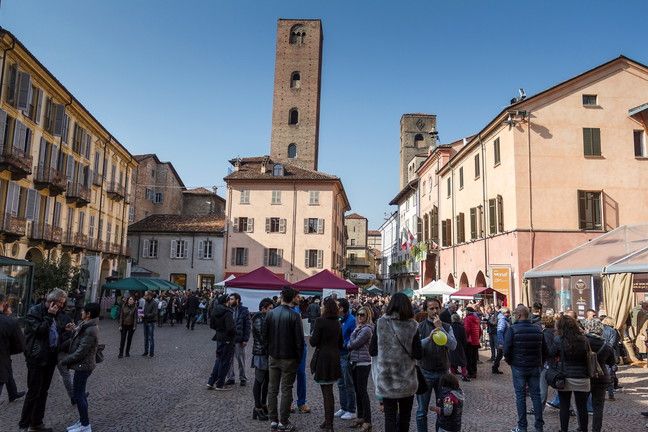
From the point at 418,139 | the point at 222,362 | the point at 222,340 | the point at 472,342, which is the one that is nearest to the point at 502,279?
the point at 472,342

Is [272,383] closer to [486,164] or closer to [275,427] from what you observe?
[275,427]

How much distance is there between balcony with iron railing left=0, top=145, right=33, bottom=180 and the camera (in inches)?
934

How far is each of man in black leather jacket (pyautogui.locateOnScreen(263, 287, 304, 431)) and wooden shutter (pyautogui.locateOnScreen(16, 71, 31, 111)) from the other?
76.0 ft

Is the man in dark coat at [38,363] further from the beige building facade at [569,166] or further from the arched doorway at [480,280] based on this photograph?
the arched doorway at [480,280]

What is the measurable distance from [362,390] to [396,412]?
1938mm

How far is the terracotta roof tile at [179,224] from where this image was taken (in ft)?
151

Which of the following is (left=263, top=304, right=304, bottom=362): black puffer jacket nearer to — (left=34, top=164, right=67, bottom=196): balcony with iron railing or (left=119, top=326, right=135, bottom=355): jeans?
(left=119, top=326, right=135, bottom=355): jeans

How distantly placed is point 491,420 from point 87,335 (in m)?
6.12

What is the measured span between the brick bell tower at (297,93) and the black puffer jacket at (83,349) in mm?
49458

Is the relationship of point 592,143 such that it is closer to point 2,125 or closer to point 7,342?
point 7,342

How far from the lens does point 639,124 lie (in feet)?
76.0

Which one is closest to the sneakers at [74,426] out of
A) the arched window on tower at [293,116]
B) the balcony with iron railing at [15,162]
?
the balcony with iron railing at [15,162]

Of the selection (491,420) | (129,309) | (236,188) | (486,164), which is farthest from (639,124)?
(236,188)

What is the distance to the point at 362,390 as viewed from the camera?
23.6 feet
